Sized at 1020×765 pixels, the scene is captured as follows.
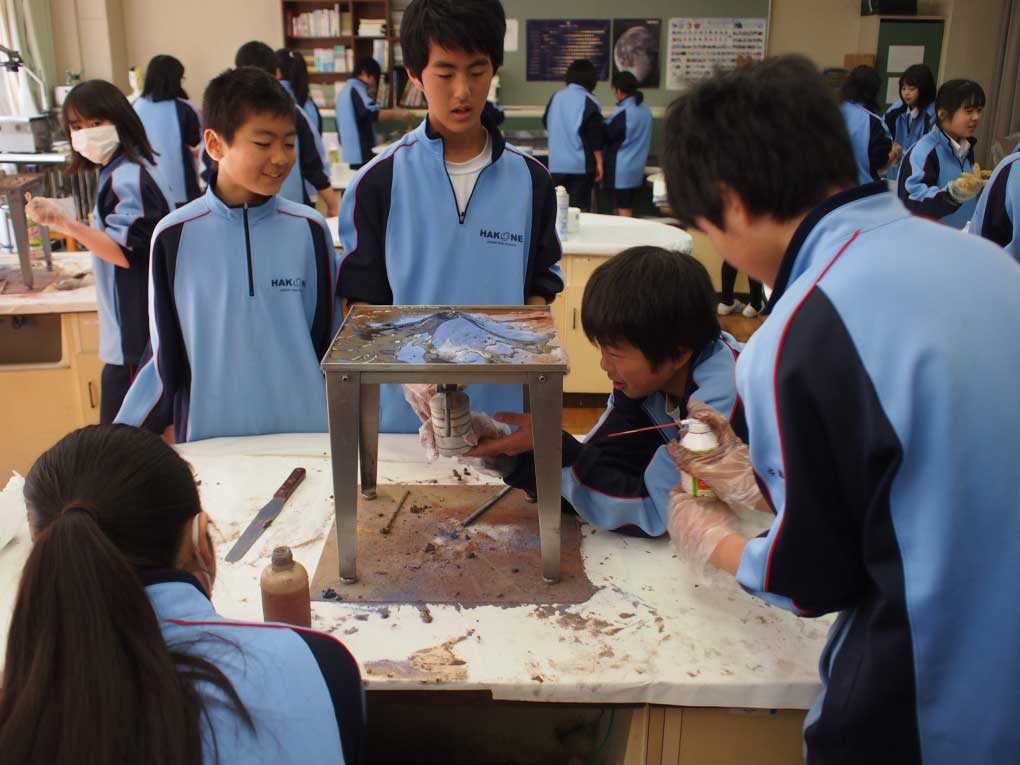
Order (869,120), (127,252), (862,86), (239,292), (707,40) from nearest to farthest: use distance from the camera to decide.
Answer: (239,292), (127,252), (869,120), (862,86), (707,40)

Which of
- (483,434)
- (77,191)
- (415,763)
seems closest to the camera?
(483,434)

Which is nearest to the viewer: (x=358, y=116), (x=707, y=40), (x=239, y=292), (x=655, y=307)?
(x=655, y=307)

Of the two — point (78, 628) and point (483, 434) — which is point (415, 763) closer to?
point (483, 434)

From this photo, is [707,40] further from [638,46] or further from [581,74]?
[581,74]

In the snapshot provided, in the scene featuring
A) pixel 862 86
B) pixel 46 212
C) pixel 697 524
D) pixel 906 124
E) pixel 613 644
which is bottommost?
pixel 613 644

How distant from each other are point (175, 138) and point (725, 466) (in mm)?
4340

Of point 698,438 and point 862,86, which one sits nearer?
point 698,438

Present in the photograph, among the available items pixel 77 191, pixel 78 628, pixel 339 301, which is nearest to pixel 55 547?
pixel 78 628

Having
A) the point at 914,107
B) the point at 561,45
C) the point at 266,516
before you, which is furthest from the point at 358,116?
the point at 266,516

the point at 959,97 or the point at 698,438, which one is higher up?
the point at 959,97

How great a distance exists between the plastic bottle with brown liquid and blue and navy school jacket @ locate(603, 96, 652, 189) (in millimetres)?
6113

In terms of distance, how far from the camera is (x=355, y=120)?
655cm

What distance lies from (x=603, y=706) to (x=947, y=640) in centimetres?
43

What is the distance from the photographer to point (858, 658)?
90cm
